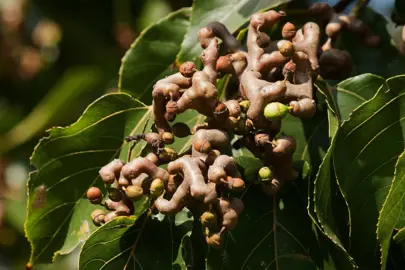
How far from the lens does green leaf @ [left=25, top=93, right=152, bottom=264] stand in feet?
4.59

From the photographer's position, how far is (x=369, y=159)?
1.23 meters

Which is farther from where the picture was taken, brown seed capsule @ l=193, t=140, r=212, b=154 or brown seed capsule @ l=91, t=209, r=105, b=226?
brown seed capsule @ l=91, t=209, r=105, b=226

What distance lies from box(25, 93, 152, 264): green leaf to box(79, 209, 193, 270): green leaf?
15 cm

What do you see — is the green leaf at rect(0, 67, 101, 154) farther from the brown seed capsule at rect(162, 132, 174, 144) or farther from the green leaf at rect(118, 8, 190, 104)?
the brown seed capsule at rect(162, 132, 174, 144)

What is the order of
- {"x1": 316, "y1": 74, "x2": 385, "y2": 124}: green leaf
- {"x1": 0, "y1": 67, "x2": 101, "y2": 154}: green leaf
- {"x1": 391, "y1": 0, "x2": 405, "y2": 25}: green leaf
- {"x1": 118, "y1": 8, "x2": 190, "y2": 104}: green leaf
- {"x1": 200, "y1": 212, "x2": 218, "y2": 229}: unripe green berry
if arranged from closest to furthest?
{"x1": 200, "y1": 212, "x2": 218, "y2": 229}: unripe green berry
{"x1": 316, "y1": 74, "x2": 385, "y2": 124}: green leaf
{"x1": 391, "y1": 0, "x2": 405, "y2": 25}: green leaf
{"x1": 118, "y1": 8, "x2": 190, "y2": 104}: green leaf
{"x1": 0, "y1": 67, "x2": 101, "y2": 154}: green leaf

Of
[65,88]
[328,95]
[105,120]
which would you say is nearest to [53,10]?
[65,88]

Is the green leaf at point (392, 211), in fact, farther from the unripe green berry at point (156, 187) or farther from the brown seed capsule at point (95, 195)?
the brown seed capsule at point (95, 195)

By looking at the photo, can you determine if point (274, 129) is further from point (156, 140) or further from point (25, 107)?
point (25, 107)

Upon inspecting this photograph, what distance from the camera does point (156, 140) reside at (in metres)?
1.17

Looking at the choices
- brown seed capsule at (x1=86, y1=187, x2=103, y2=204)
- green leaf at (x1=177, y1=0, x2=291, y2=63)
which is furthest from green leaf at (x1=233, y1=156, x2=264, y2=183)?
green leaf at (x1=177, y1=0, x2=291, y2=63)

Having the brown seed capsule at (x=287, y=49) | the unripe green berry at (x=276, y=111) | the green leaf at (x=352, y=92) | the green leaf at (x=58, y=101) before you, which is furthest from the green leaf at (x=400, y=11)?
the green leaf at (x=58, y=101)

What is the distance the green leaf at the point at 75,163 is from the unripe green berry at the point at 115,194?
7.4 inches

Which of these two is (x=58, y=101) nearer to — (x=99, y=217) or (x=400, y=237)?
(x=99, y=217)

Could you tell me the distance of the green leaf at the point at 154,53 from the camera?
1646 millimetres
